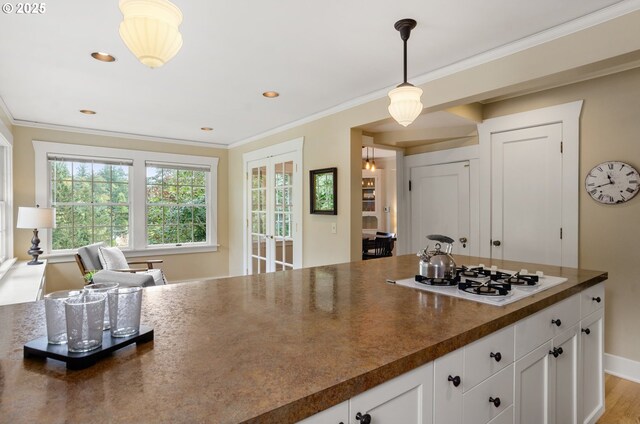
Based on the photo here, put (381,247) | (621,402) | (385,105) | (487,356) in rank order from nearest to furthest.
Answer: (487,356)
(621,402)
(385,105)
(381,247)

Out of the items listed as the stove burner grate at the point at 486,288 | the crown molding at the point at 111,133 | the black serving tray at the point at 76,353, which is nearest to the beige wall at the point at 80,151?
the crown molding at the point at 111,133

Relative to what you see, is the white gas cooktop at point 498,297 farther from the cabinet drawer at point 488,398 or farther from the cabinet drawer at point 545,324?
the cabinet drawer at point 488,398

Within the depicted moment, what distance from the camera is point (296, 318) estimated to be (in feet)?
4.03

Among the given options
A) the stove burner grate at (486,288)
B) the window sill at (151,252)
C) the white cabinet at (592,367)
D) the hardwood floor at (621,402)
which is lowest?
the hardwood floor at (621,402)

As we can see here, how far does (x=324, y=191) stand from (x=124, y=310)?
3.04m

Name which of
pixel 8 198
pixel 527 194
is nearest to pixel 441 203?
pixel 527 194

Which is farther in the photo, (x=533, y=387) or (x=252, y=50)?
(x=252, y=50)

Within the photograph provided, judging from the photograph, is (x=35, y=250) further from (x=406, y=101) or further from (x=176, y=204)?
(x=406, y=101)

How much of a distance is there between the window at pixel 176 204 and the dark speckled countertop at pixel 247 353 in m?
4.18

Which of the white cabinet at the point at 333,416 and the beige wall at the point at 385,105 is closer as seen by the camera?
the white cabinet at the point at 333,416

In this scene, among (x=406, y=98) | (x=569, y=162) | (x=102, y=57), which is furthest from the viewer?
(x=569, y=162)

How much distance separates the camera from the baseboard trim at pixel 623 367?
269 centimetres

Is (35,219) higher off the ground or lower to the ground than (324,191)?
Answer: lower

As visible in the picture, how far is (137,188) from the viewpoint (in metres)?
5.23
